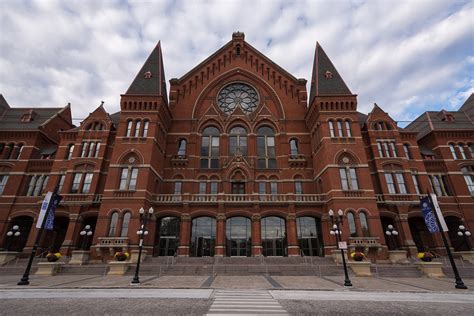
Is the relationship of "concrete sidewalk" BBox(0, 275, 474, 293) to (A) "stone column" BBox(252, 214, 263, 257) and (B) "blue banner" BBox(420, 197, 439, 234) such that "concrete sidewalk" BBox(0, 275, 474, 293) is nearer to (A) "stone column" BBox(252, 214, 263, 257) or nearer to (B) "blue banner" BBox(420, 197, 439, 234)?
(B) "blue banner" BBox(420, 197, 439, 234)

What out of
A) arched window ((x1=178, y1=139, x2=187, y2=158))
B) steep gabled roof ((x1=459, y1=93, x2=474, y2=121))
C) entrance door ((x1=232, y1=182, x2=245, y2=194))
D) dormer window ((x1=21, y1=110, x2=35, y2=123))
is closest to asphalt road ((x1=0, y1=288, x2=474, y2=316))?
entrance door ((x1=232, y1=182, x2=245, y2=194))

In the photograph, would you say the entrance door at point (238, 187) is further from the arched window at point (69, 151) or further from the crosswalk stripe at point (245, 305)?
the arched window at point (69, 151)

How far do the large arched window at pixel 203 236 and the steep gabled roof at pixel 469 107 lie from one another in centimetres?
4075

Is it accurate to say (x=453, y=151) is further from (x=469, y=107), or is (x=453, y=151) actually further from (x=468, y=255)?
(x=468, y=255)

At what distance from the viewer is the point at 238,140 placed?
3366 cm

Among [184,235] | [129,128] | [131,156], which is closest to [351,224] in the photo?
[184,235]

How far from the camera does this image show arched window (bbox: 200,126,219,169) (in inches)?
1283

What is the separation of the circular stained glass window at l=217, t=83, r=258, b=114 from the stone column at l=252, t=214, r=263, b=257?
15900 millimetres

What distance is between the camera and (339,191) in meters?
26.2

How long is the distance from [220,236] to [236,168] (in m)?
8.70

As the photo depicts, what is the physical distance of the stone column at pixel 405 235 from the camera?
2502cm

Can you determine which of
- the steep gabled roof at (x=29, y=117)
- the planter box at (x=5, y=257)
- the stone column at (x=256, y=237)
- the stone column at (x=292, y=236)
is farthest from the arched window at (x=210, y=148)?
the steep gabled roof at (x=29, y=117)

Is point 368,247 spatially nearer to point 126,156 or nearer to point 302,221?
point 302,221

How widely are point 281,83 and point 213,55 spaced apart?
1160 centimetres
